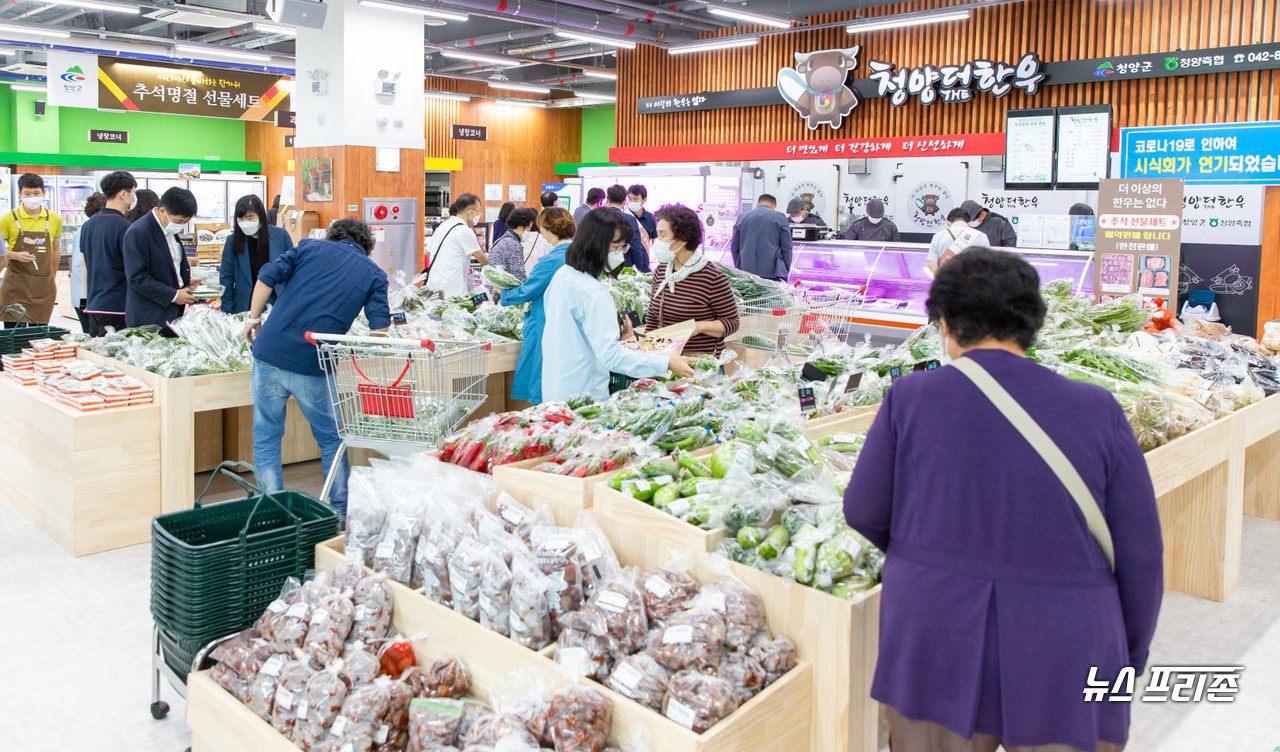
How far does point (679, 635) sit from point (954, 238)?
6.92 meters

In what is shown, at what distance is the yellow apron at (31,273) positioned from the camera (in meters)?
8.48

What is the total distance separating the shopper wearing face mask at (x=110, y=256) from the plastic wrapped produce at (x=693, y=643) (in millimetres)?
5072

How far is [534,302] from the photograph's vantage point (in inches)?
208

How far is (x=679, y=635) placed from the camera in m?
2.39

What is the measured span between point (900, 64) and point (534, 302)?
9768mm

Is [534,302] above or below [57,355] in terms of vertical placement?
above

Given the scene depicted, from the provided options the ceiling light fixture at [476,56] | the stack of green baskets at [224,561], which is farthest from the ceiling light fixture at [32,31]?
the stack of green baskets at [224,561]

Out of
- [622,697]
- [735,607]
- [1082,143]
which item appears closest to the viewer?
[622,697]

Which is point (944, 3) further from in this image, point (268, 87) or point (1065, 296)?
point (268, 87)

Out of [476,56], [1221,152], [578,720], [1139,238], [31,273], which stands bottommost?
[578,720]

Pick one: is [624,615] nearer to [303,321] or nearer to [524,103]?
[303,321]

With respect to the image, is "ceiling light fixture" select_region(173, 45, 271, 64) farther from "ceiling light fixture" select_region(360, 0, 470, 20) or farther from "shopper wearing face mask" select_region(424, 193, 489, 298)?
"shopper wearing face mask" select_region(424, 193, 489, 298)

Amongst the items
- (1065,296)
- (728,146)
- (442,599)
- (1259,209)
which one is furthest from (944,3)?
(442,599)
